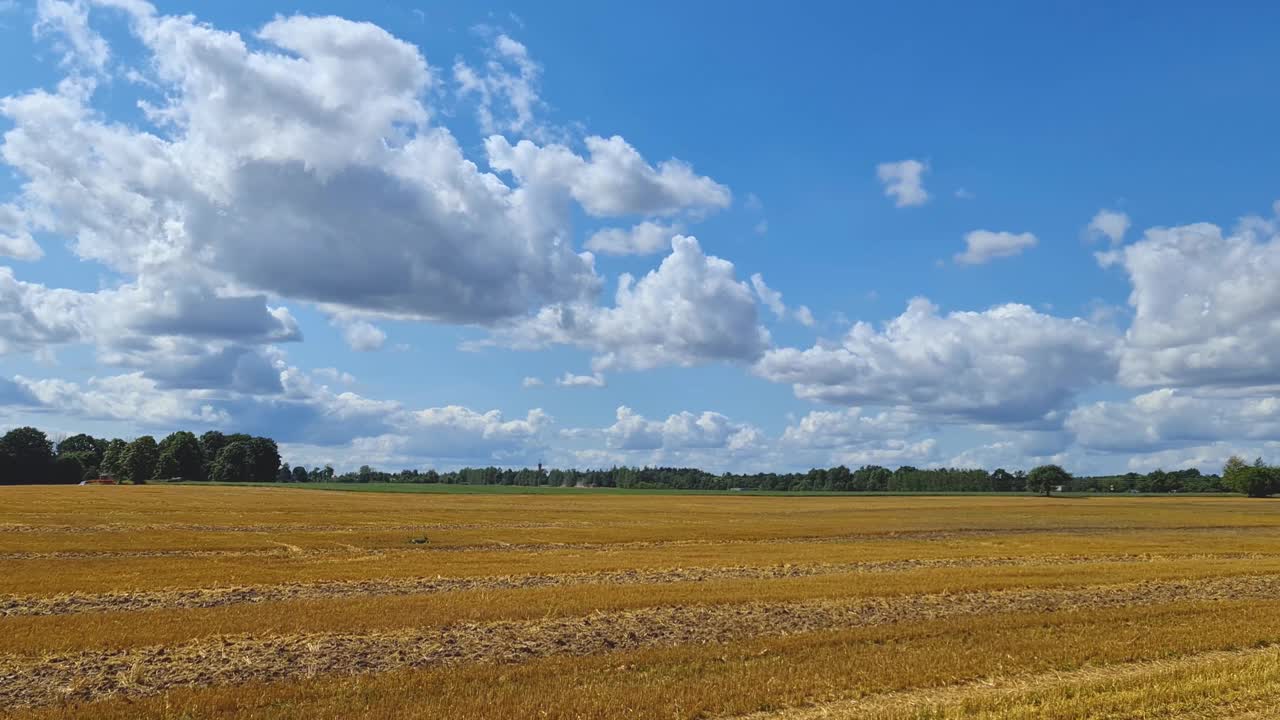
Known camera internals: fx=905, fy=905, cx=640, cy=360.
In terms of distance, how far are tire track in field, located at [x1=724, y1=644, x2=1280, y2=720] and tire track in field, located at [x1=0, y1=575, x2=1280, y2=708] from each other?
5.77 meters

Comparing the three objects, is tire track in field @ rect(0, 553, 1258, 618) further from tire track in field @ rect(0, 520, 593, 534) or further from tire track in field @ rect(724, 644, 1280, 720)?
tire track in field @ rect(0, 520, 593, 534)

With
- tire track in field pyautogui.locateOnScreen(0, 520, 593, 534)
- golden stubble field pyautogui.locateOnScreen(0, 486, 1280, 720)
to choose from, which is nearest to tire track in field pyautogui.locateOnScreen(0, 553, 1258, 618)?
golden stubble field pyautogui.locateOnScreen(0, 486, 1280, 720)

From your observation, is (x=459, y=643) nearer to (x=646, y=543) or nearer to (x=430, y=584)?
(x=430, y=584)

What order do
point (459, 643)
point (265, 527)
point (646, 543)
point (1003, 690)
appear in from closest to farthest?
point (1003, 690) → point (459, 643) → point (646, 543) → point (265, 527)

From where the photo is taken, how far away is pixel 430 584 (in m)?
32.7

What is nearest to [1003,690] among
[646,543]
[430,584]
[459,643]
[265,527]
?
[459,643]

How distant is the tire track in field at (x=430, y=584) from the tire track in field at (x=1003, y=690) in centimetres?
1683

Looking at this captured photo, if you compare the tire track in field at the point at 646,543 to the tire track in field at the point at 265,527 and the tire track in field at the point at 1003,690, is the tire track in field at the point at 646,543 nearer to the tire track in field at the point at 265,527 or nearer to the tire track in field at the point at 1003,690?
the tire track in field at the point at 265,527

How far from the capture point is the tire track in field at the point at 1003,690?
1476cm

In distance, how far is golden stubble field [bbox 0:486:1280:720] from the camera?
50.9ft

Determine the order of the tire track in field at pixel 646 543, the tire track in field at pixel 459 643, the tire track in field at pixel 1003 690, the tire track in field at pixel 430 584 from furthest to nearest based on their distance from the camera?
the tire track in field at pixel 646 543 < the tire track in field at pixel 430 584 < the tire track in field at pixel 459 643 < the tire track in field at pixel 1003 690

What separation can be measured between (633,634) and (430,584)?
13.1 m

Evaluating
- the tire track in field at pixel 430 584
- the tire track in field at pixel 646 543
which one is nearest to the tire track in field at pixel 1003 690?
the tire track in field at pixel 430 584

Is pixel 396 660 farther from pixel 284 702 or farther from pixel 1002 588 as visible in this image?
pixel 1002 588
